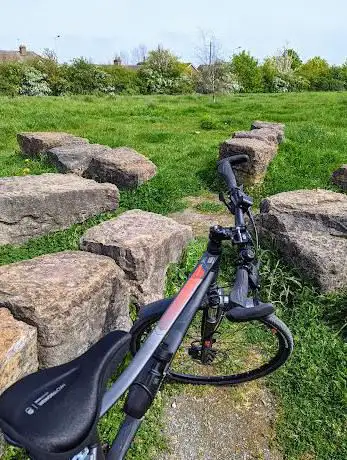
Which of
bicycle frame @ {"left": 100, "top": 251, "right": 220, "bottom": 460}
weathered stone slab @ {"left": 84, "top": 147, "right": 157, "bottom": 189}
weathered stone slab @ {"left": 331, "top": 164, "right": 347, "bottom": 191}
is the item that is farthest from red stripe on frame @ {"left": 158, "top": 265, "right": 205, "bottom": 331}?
weathered stone slab @ {"left": 331, "top": 164, "right": 347, "bottom": 191}

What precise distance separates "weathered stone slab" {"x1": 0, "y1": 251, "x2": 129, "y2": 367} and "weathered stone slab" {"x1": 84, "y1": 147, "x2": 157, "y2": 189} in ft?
10.8

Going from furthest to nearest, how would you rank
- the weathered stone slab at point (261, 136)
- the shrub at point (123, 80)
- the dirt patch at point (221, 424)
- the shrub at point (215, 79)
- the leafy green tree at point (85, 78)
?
the shrub at point (123, 80) < the shrub at point (215, 79) < the leafy green tree at point (85, 78) < the weathered stone slab at point (261, 136) < the dirt patch at point (221, 424)

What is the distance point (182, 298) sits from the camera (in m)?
2.44

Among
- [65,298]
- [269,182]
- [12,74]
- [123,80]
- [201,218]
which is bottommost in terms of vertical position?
[201,218]

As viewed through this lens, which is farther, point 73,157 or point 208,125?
point 208,125

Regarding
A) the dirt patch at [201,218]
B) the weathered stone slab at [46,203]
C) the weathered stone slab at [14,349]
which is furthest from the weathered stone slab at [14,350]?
the dirt patch at [201,218]

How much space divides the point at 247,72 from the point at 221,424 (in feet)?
150

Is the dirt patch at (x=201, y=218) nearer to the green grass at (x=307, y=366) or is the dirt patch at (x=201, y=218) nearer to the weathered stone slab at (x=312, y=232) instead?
the weathered stone slab at (x=312, y=232)

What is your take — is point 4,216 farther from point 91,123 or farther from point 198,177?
point 91,123

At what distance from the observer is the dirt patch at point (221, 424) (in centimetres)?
286

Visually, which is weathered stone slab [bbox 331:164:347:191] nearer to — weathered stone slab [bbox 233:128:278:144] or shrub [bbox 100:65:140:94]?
weathered stone slab [bbox 233:128:278:144]

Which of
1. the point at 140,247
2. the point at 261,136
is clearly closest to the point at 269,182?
the point at 261,136

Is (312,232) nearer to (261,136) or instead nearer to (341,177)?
(341,177)

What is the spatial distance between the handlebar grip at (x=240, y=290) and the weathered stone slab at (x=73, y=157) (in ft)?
17.4
